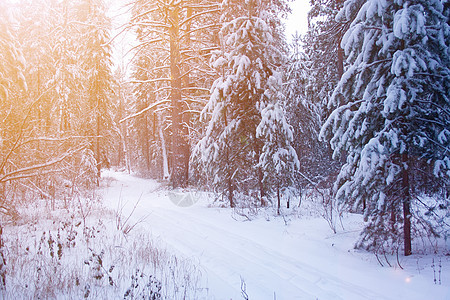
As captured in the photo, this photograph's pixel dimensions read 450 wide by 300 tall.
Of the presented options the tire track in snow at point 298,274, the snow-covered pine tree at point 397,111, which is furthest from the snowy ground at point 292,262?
the snow-covered pine tree at point 397,111

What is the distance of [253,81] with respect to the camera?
402 inches

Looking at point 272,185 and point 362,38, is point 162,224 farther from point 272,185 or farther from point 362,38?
point 362,38

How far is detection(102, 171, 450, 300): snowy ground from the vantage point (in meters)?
4.26

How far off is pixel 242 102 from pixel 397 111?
6.02m

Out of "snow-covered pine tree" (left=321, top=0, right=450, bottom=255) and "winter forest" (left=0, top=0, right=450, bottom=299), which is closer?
"winter forest" (left=0, top=0, right=450, bottom=299)

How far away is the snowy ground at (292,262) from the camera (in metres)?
4.26

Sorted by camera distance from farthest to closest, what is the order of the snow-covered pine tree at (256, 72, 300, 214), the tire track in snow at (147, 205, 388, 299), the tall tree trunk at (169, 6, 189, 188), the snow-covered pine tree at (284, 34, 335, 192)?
the snow-covered pine tree at (284, 34, 335, 192)
the tall tree trunk at (169, 6, 189, 188)
the snow-covered pine tree at (256, 72, 300, 214)
the tire track in snow at (147, 205, 388, 299)

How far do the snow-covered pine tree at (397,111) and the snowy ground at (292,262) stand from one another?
0.73 meters

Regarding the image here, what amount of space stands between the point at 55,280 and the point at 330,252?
5085 millimetres

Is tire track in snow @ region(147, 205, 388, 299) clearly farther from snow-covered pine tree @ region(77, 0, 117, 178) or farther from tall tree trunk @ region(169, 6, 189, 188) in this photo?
snow-covered pine tree @ region(77, 0, 117, 178)

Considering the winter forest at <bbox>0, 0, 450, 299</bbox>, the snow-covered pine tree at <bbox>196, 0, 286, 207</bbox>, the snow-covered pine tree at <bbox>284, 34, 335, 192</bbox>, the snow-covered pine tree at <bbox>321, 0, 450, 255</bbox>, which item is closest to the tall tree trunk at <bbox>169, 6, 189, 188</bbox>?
the snow-covered pine tree at <bbox>196, 0, 286, 207</bbox>

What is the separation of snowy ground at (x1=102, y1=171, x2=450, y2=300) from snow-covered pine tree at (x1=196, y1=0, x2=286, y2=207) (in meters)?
2.45

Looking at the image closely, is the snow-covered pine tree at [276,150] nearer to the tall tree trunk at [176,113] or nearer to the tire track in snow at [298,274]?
the tire track in snow at [298,274]

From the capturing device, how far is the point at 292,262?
216 inches
